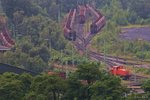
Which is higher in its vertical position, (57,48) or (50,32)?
(50,32)

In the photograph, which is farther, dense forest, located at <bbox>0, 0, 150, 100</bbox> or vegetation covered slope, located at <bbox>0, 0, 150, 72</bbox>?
vegetation covered slope, located at <bbox>0, 0, 150, 72</bbox>

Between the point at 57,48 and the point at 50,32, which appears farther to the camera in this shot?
the point at 50,32

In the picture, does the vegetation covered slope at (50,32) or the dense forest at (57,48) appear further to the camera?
the vegetation covered slope at (50,32)

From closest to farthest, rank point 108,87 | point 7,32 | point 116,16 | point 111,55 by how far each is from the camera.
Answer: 1. point 108,87
2. point 111,55
3. point 7,32
4. point 116,16

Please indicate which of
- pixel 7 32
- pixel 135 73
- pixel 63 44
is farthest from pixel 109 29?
pixel 135 73

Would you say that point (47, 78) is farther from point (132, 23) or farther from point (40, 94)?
point (132, 23)

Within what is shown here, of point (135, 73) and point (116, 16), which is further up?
point (116, 16)

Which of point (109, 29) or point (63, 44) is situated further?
point (109, 29)

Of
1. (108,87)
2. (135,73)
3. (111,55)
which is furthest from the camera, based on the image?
(111,55)
